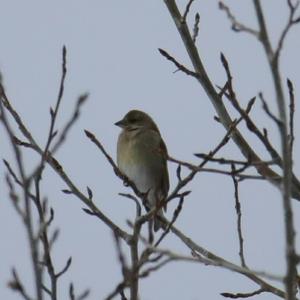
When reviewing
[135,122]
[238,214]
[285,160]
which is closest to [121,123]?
[135,122]

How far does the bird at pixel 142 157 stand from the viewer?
9312 mm

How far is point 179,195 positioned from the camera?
463cm

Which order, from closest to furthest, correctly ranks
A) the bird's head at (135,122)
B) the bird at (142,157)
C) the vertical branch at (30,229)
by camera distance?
the vertical branch at (30,229)
the bird at (142,157)
the bird's head at (135,122)

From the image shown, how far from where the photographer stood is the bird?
367 inches

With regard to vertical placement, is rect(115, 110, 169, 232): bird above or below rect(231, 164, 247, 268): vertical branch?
above

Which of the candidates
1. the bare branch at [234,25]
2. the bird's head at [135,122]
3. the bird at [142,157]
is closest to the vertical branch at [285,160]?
the bare branch at [234,25]

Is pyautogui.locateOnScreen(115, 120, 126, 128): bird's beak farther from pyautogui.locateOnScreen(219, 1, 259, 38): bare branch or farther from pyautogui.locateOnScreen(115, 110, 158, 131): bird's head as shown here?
pyautogui.locateOnScreen(219, 1, 259, 38): bare branch

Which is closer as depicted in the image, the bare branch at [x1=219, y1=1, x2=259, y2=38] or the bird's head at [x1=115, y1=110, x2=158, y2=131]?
the bare branch at [x1=219, y1=1, x2=259, y2=38]

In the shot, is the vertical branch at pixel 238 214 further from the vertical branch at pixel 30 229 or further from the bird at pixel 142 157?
the bird at pixel 142 157

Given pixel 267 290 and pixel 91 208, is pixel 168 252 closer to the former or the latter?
pixel 267 290

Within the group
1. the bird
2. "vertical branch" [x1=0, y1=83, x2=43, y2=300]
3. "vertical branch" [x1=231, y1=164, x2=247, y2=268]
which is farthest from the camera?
the bird

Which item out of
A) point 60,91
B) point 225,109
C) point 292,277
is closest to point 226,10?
point 60,91

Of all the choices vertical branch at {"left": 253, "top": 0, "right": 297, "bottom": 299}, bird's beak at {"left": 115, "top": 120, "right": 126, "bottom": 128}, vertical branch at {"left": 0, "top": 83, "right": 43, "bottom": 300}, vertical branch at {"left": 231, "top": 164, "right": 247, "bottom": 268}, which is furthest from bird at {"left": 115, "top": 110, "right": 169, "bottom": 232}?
vertical branch at {"left": 0, "top": 83, "right": 43, "bottom": 300}

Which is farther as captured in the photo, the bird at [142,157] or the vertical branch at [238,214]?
the bird at [142,157]
